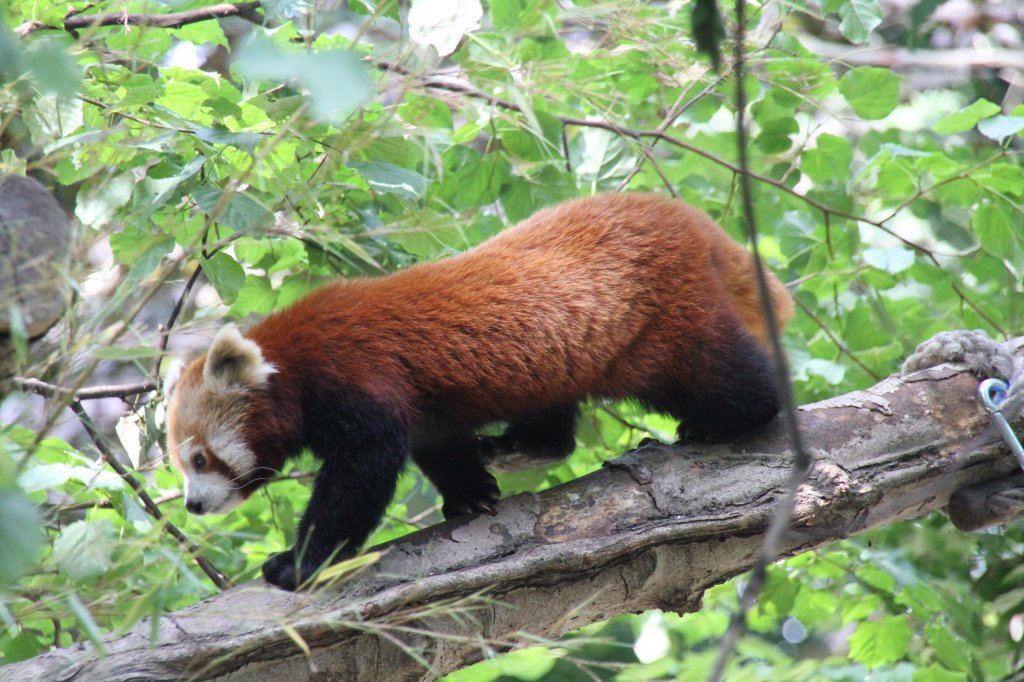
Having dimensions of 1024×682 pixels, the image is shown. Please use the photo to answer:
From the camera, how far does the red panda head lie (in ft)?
7.53

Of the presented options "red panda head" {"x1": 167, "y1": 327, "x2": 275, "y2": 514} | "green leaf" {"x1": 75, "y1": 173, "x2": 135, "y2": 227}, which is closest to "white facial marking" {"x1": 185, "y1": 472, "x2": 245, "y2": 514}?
"red panda head" {"x1": 167, "y1": 327, "x2": 275, "y2": 514}

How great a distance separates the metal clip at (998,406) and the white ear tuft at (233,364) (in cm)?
183

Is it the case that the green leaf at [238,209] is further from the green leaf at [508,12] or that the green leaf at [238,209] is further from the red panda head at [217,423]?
the green leaf at [508,12]

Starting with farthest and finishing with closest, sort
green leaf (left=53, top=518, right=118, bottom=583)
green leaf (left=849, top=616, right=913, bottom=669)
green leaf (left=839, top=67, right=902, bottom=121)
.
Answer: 1. green leaf (left=849, top=616, right=913, bottom=669)
2. green leaf (left=839, top=67, right=902, bottom=121)
3. green leaf (left=53, top=518, right=118, bottom=583)

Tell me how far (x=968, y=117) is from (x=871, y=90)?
325 millimetres

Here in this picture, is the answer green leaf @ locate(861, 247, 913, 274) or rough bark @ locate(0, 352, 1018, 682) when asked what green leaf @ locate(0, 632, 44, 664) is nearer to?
rough bark @ locate(0, 352, 1018, 682)

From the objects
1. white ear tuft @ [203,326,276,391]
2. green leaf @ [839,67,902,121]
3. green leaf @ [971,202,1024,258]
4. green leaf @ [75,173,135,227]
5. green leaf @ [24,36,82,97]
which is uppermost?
green leaf @ [24,36,82,97]

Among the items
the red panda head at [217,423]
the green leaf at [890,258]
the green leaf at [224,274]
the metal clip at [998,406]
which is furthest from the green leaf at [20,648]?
the green leaf at [890,258]

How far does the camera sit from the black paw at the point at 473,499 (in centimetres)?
247

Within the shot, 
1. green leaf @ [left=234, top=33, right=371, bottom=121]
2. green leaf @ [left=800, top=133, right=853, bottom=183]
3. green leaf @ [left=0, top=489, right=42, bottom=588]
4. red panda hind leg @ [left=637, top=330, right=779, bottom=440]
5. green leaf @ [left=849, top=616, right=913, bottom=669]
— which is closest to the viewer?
green leaf @ [left=234, top=33, right=371, bottom=121]

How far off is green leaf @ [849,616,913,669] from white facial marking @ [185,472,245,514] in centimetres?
223

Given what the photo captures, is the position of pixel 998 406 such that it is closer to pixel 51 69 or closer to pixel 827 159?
pixel 827 159

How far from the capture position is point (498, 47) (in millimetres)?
2566

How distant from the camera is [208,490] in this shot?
2.38 metres
